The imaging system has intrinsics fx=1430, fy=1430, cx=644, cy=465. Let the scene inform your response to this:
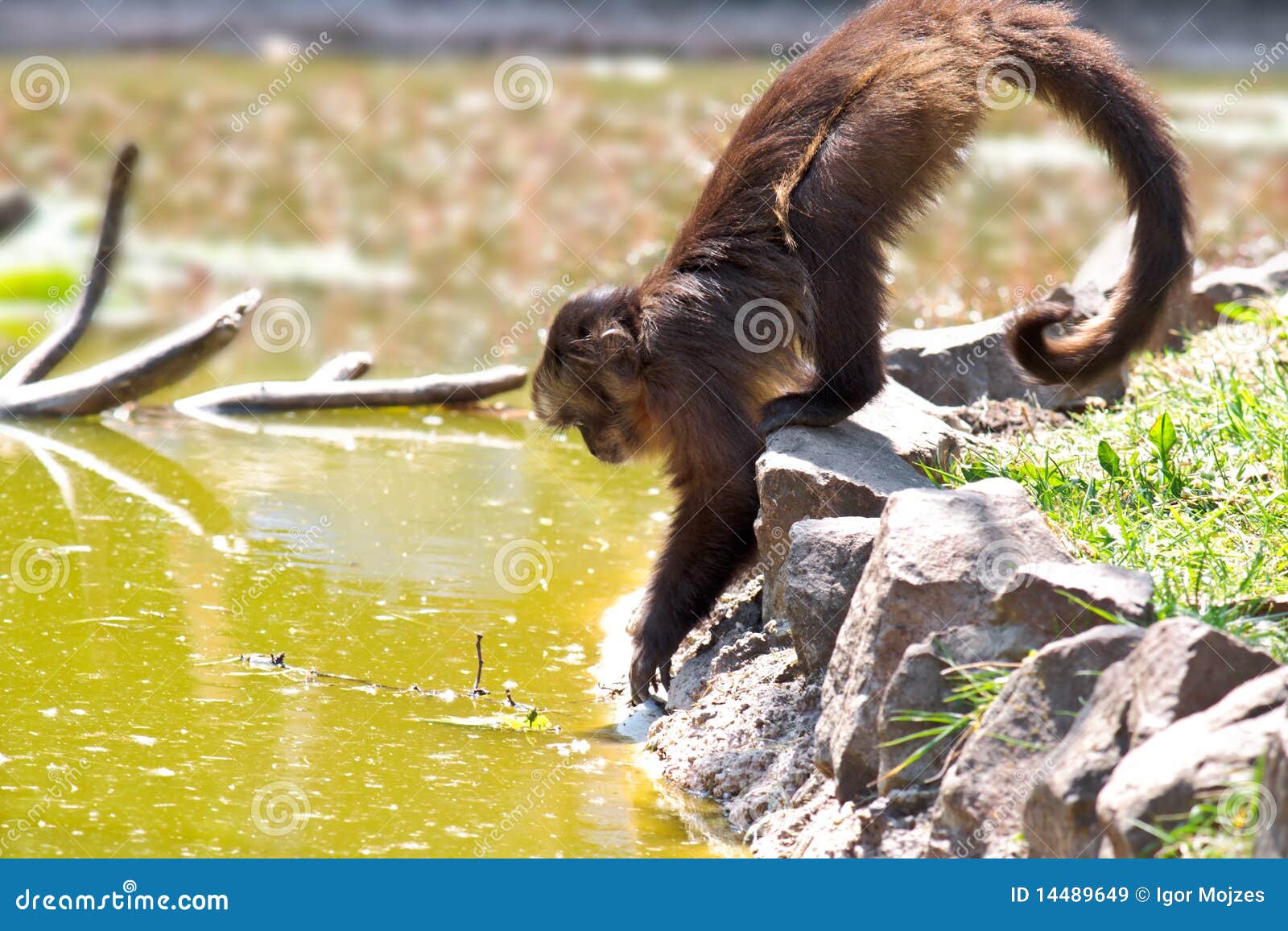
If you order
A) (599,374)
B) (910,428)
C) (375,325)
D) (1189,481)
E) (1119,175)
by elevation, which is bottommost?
(1189,481)

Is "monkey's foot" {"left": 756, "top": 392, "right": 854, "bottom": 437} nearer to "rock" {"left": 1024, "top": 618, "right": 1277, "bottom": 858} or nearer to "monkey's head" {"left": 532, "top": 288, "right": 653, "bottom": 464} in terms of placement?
"monkey's head" {"left": 532, "top": 288, "right": 653, "bottom": 464}

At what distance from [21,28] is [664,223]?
13.2m

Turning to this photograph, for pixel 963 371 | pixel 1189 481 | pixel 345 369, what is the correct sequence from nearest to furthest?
pixel 1189 481, pixel 963 371, pixel 345 369

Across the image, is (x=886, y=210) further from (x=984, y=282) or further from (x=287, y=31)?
(x=287, y=31)

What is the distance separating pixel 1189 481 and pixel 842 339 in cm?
130

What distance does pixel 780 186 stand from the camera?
5.27 meters

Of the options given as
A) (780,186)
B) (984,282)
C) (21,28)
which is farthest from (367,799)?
(21,28)

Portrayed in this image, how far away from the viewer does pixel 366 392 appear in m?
8.43

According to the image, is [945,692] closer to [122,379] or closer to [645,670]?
[645,670]

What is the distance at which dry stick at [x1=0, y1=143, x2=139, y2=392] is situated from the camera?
8.45 m

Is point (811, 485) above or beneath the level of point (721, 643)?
above

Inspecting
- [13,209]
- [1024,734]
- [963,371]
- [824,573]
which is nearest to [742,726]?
[824,573]

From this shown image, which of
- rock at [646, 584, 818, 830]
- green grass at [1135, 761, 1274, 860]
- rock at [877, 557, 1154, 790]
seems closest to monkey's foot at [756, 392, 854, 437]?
rock at [646, 584, 818, 830]

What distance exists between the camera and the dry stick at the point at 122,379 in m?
8.13
